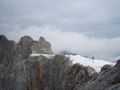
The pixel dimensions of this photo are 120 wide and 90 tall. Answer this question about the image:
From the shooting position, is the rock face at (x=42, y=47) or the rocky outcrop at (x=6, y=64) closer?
the rocky outcrop at (x=6, y=64)

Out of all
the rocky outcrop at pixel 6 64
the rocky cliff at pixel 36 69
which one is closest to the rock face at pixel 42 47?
the rocky cliff at pixel 36 69

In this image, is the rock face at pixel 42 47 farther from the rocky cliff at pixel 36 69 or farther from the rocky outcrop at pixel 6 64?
the rocky outcrop at pixel 6 64

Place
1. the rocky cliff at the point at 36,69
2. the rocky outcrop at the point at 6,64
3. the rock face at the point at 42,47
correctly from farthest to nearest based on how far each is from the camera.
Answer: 1. the rock face at the point at 42,47
2. the rocky outcrop at the point at 6,64
3. the rocky cliff at the point at 36,69

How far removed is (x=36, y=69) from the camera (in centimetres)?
8869

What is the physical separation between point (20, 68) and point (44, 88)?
16581mm

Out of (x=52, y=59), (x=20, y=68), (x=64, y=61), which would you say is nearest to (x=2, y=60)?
(x=20, y=68)

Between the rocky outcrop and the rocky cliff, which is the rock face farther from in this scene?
the rocky outcrop

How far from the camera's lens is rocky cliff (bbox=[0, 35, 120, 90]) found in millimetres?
68769

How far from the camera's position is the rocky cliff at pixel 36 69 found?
Result: 2707 inches

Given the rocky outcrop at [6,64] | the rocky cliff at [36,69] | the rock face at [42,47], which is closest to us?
the rocky cliff at [36,69]

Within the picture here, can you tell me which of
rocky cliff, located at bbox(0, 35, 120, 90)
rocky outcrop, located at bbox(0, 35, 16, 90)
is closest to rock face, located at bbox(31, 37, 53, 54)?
rocky cliff, located at bbox(0, 35, 120, 90)

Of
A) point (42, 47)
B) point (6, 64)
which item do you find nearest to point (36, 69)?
point (42, 47)

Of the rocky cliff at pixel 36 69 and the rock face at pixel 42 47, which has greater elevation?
the rock face at pixel 42 47

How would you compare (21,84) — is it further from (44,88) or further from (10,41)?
(10,41)
